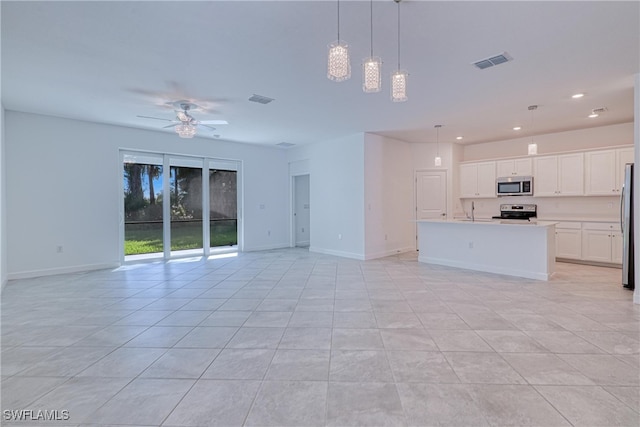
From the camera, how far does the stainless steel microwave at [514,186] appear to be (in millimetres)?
6620

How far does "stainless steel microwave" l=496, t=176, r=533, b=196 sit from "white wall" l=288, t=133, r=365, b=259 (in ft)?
11.0

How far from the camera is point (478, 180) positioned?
24.5ft

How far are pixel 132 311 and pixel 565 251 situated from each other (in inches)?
299

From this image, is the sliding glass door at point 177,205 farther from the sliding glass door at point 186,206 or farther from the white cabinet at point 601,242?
the white cabinet at point 601,242

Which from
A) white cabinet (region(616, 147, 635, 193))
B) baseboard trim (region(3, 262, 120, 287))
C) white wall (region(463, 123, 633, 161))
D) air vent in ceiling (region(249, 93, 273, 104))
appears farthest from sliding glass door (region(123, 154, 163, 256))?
white cabinet (region(616, 147, 635, 193))

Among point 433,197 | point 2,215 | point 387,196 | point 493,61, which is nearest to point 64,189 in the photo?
point 2,215

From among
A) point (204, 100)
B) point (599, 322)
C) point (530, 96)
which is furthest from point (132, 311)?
point (530, 96)

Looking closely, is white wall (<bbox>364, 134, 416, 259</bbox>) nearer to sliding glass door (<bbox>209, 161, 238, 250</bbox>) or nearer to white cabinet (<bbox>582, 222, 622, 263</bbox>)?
white cabinet (<bbox>582, 222, 622, 263</bbox>)

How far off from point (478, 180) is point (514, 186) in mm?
847

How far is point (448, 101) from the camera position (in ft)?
15.0

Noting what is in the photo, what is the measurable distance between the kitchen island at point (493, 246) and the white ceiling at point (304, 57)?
6.51 ft

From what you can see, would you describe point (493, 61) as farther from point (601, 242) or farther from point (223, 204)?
point (223, 204)

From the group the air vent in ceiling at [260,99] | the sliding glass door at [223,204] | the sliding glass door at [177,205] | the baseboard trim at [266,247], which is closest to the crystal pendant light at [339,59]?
the air vent in ceiling at [260,99]

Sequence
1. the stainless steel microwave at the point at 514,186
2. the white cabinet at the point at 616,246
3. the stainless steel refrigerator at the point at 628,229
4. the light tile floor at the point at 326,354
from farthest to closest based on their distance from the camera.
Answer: the stainless steel microwave at the point at 514,186, the white cabinet at the point at 616,246, the stainless steel refrigerator at the point at 628,229, the light tile floor at the point at 326,354
